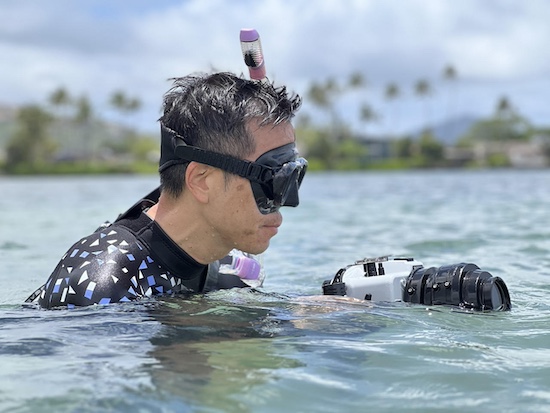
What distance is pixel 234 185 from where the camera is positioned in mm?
3469

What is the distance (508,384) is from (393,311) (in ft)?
3.52

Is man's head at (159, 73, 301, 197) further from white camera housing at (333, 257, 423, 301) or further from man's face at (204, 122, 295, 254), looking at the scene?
white camera housing at (333, 257, 423, 301)

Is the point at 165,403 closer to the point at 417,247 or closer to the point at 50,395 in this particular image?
the point at 50,395

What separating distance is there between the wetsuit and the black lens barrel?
3.34ft

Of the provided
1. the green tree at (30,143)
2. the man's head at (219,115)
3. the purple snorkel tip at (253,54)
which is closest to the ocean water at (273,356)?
the man's head at (219,115)

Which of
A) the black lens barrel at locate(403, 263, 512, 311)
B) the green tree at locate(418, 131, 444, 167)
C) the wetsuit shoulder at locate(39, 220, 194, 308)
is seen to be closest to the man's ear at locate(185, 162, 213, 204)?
the wetsuit shoulder at locate(39, 220, 194, 308)

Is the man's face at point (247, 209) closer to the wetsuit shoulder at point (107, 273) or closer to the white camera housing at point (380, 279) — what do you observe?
the wetsuit shoulder at point (107, 273)

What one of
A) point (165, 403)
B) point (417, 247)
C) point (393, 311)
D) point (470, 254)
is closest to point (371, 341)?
point (393, 311)

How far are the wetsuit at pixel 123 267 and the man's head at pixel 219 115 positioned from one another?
30cm

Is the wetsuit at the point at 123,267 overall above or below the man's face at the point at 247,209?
below

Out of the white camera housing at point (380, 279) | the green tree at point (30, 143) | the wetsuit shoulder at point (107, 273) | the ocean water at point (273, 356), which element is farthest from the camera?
the green tree at point (30, 143)

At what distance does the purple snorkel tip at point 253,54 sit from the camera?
3.51m

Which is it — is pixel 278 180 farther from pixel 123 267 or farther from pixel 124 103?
pixel 124 103

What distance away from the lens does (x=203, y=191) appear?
3.51 meters
